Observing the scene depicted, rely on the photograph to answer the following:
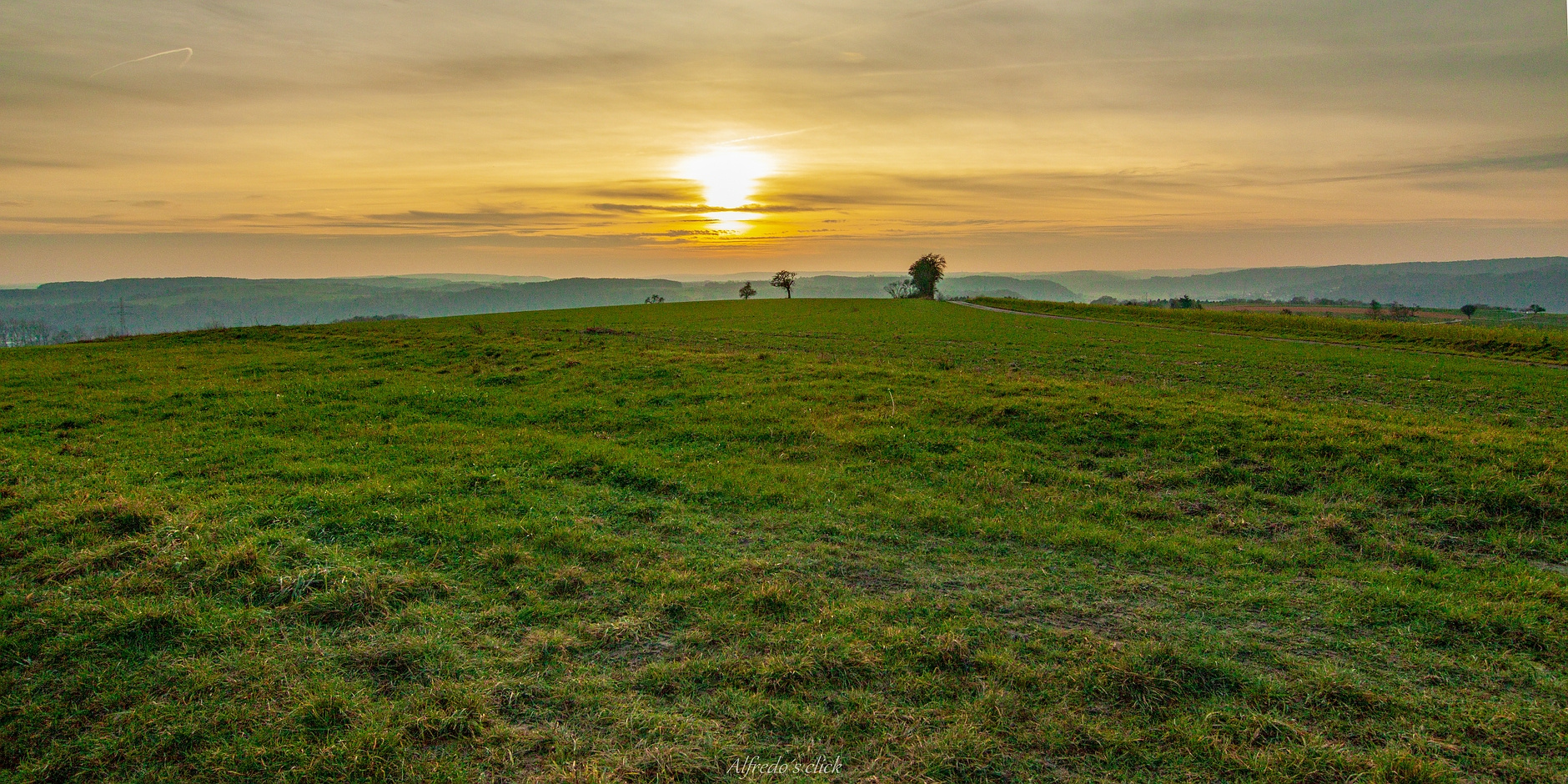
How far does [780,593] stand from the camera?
689 cm

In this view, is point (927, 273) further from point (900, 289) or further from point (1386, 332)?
point (1386, 332)

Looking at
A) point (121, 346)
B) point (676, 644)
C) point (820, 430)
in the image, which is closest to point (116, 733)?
point (676, 644)

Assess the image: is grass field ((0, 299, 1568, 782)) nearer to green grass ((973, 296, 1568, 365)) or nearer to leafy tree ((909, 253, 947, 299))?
green grass ((973, 296, 1568, 365))

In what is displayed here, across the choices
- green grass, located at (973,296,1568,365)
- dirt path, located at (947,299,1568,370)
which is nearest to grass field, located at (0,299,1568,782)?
dirt path, located at (947,299,1568,370)

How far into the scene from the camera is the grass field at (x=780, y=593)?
478cm

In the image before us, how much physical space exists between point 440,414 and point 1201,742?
15.2m

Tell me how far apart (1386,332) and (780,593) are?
55.2 m

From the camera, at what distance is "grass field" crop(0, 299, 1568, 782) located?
188 inches

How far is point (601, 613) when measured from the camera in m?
6.62

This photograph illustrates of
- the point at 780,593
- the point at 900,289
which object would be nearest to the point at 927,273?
the point at 900,289

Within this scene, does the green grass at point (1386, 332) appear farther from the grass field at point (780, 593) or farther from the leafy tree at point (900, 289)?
the leafy tree at point (900, 289)

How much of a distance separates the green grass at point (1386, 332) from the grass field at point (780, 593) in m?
31.0

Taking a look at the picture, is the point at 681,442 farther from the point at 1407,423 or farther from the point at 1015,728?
the point at 1407,423

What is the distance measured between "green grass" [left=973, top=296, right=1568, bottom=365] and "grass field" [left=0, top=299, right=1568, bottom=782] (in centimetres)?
3097
